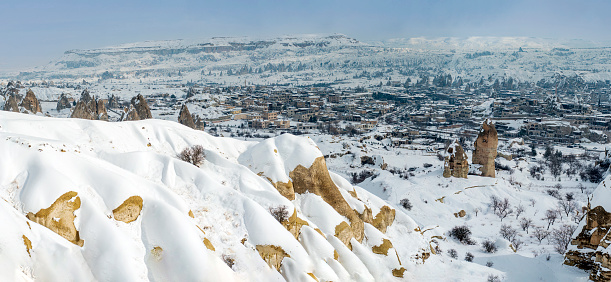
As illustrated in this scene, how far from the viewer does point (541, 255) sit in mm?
24156

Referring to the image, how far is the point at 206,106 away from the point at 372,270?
116 meters

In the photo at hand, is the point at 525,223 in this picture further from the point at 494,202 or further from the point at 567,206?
the point at 567,206

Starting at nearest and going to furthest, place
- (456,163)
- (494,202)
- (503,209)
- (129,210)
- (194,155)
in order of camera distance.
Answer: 1. (129,210)
2. (194,155)
3. (503,209)
4. (494,202)
5. (456,163)

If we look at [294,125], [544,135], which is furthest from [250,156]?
[544,135]

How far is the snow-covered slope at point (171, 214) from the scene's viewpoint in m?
11.7

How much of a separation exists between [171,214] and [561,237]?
26.6m

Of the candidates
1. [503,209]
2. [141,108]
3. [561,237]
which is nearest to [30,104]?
[141,108]

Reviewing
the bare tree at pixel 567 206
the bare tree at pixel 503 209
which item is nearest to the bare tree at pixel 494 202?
the bare tree at pixel 503 209

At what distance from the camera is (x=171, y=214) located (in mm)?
13477

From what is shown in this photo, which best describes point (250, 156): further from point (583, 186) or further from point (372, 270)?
point (583, 186)

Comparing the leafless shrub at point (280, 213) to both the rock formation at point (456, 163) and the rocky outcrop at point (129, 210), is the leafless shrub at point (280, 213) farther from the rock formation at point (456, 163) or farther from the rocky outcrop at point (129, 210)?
the rock formation at point (456, 163)

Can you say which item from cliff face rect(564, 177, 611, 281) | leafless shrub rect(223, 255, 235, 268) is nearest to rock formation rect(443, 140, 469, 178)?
cliff face rect(564, 177, 611, 281)

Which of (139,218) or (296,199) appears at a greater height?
(139,218)

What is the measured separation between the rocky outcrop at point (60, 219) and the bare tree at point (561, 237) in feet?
84.0
